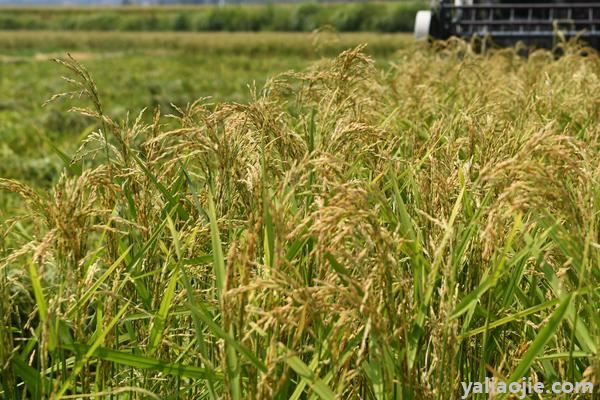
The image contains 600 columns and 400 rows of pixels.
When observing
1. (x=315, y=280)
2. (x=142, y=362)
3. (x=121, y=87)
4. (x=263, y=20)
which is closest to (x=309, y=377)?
(x=315, y=280)

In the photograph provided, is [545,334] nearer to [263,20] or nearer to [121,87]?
[121,87]

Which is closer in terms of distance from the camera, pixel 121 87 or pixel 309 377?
pixel 309 377

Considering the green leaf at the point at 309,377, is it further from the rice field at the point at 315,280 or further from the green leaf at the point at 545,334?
the green leaf at the point at 545,334

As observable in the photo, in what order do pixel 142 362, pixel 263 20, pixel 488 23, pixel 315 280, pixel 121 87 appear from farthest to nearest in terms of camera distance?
pixel 263 20 → pixel 121 87 → pixel 488 23 → pixel 142 362 → pixel 315 280

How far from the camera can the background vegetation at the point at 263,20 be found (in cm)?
6128

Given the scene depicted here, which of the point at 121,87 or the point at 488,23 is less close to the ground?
the point at 488,23

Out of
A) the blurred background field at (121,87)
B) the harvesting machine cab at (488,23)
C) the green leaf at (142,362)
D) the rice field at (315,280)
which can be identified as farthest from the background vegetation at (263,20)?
the green leaf at (142,362)

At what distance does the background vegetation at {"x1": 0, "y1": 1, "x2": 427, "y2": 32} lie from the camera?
2413 inches

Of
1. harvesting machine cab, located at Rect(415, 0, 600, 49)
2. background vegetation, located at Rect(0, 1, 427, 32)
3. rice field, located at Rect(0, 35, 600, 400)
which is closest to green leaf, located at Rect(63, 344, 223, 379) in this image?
rice field, located at Rect(0, 35, 600, 400)

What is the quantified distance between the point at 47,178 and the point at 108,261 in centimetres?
642

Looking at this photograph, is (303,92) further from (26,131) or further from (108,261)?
(26,131)

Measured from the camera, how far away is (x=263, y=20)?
74.1m

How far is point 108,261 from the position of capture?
7.40 ft

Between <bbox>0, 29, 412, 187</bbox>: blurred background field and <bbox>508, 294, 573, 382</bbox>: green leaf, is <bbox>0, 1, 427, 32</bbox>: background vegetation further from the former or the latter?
<bbox>508, 294, 573, 382</bbox>: green leaf
